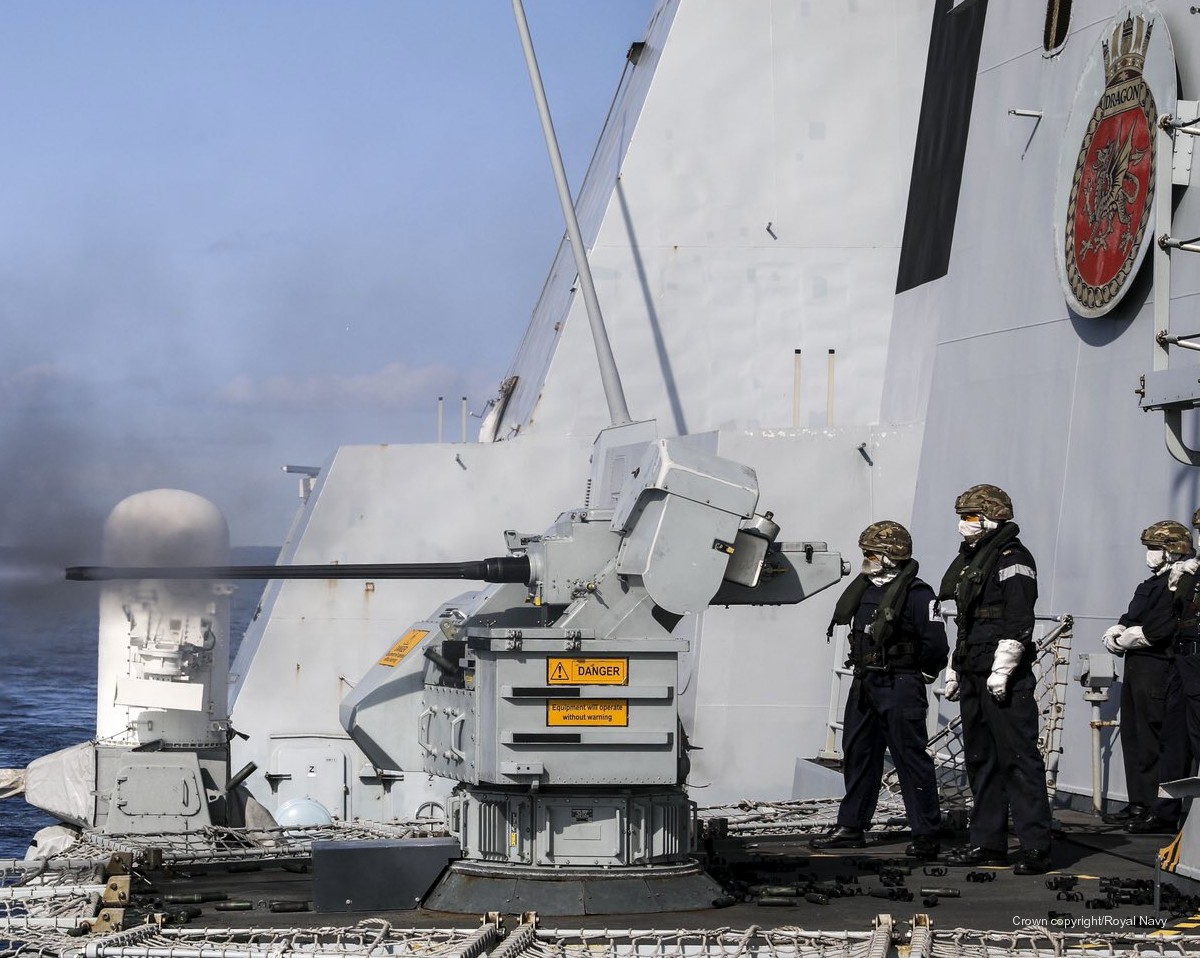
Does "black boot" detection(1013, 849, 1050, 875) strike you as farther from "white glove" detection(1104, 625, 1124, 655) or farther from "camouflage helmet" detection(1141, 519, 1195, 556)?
"camouflage helmet" detection(1141, 519, 1195, 556)

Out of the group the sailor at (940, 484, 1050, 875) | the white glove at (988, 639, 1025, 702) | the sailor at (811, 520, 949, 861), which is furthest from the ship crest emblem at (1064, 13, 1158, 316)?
the white glove at (988, 639, 1025, 702)

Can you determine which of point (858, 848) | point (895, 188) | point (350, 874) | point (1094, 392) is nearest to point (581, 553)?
point (350, 874)

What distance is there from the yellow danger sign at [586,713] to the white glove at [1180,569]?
9.22 feet

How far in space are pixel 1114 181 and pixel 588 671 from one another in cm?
455

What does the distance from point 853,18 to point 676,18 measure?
1.49 m

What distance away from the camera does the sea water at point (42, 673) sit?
809 centimetres

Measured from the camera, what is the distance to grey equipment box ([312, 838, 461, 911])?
6.16 meters

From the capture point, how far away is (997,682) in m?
6.68

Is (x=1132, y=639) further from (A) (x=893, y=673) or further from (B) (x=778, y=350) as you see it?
(B) (x=778, y=350)

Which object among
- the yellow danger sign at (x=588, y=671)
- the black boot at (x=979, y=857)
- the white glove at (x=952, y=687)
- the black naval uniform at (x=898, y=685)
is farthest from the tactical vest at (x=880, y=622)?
the yellow danger sign at (x=588, y=671)

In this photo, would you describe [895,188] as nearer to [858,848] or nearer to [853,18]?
[853,18]

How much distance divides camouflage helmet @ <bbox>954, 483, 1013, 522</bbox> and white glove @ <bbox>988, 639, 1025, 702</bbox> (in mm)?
525

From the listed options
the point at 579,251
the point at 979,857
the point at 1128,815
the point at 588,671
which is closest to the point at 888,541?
the point at 979,857

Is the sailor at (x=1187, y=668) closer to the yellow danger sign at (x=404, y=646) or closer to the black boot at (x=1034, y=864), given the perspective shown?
the black boot at (x=1034, y=864)
